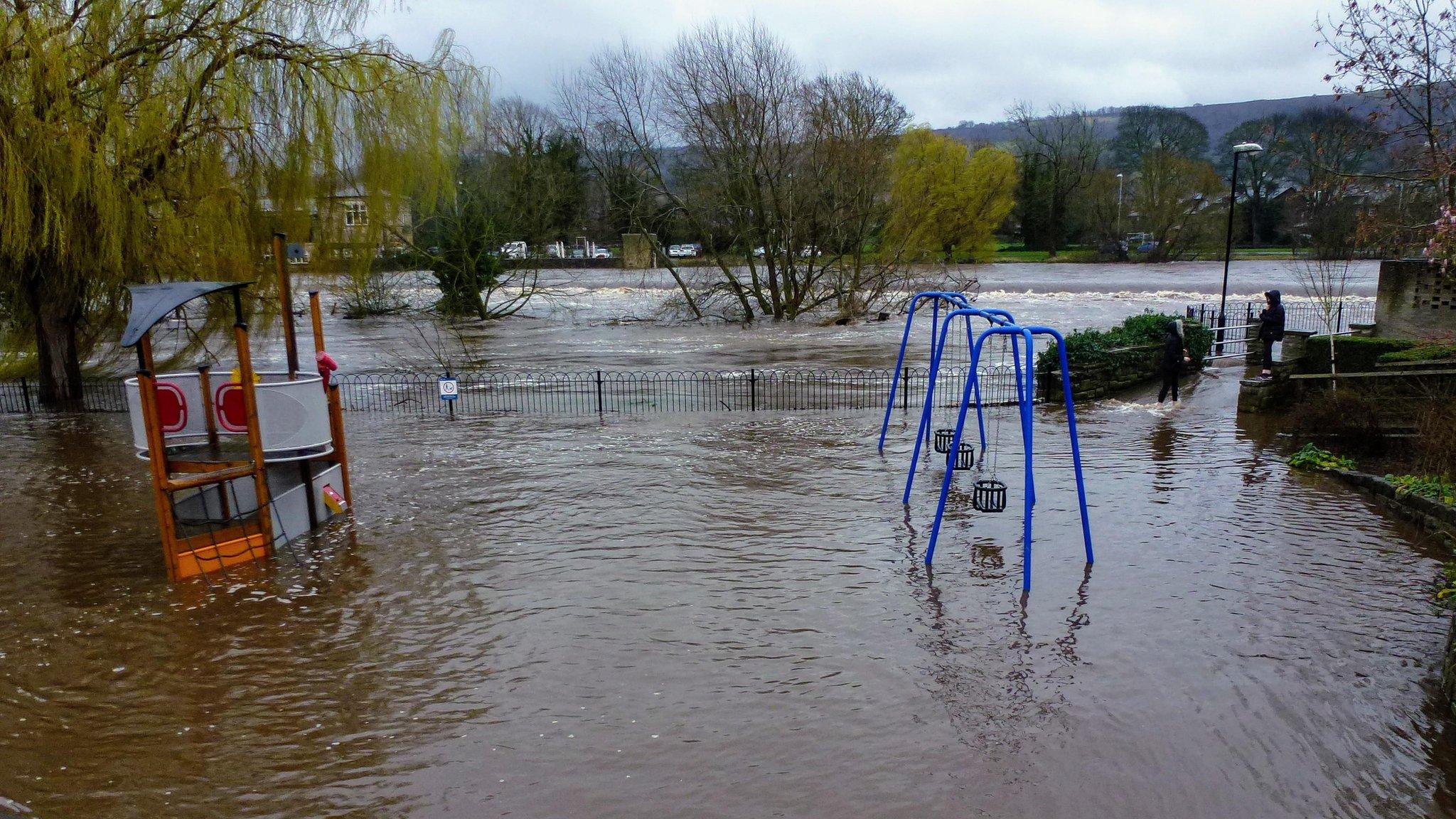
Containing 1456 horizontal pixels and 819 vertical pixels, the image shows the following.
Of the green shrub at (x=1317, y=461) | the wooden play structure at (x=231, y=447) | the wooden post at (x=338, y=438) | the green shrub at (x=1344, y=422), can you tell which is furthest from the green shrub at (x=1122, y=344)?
the wooden play structure at (x=231, y=447)

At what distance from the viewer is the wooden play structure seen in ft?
27.8

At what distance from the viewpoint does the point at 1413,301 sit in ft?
66.0

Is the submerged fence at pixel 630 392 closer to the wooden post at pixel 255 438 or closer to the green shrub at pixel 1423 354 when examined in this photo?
the green shrub at pixel 1423 354

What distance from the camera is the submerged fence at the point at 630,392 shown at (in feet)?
61.4

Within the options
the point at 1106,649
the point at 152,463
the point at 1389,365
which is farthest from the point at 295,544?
the point at 1389,365

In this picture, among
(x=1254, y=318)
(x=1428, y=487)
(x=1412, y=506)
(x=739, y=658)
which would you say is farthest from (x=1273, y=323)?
(x=739, y=658)

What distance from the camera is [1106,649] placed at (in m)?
7.17

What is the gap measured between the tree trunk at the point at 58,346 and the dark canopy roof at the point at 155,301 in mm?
10234

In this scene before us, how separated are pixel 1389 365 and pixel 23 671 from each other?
16.2 m

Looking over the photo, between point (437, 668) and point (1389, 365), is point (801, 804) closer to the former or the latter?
point (437, 668)

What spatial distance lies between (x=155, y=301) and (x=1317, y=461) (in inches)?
520

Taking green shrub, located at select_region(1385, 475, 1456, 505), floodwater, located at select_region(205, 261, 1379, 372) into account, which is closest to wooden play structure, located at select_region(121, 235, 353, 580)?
floodwater, located at select_region(205, 261, 1379, 372)

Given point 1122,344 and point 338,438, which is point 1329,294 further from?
point 338,438

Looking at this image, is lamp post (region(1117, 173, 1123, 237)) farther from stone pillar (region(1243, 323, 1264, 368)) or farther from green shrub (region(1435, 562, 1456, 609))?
green shrub (region(1435, 562, 1456, 609))
